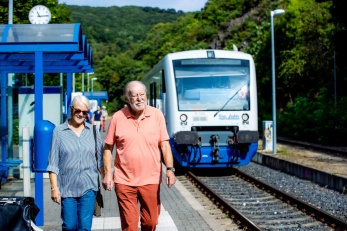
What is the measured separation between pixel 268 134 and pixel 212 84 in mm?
7732

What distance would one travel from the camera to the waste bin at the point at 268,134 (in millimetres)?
24312

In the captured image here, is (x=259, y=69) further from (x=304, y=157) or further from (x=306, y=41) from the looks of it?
(x=304, y=157)

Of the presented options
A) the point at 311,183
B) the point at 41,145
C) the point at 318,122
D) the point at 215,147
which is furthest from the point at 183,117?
the point at 318,122

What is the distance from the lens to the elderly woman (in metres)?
6.49

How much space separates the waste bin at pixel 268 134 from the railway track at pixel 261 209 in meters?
7.56

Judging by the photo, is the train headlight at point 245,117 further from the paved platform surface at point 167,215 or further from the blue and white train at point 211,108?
the paved platform surface at point 167,215

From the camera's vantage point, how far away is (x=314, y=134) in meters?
31.9

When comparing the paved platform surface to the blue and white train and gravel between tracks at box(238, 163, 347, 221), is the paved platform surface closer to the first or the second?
gravel between tracks at box(238, 163, 347, 221)

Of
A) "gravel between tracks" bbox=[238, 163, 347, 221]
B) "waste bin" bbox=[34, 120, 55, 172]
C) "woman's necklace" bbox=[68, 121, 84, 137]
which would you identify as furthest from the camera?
"gravel between tracks" bbox=[238, 163, 347, 221]

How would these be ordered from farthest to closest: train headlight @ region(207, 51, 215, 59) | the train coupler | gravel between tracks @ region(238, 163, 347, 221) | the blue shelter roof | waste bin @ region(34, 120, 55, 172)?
1. train headlight @ region(207, 51, 215, 59)
2. the train coupler
3. gravel between tracks @ region(238, 163, 347, 221)
4. the blue shelter roof
5. waste bin @ region(34, 120, 55, 172)

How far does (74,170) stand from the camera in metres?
6.49

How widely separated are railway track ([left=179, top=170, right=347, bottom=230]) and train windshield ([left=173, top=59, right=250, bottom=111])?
2.03 m

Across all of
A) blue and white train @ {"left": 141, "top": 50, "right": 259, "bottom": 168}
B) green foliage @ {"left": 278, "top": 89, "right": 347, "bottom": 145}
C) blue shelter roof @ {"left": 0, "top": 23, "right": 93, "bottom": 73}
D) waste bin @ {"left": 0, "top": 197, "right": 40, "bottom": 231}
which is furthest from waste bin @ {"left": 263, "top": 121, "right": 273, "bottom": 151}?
waste bin @ {"left": 0, "top": 197, "right": 40, "bottom": 231}

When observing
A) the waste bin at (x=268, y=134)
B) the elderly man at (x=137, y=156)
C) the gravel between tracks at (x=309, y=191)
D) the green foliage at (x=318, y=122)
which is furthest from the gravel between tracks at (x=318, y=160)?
the elderly man at (x=137, y=156)
